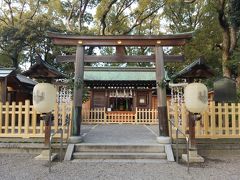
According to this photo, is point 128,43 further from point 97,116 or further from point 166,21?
point 166,21

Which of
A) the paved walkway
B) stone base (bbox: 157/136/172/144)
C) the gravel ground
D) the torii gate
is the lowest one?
the gravel ground

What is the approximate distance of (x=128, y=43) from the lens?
998 centimetres

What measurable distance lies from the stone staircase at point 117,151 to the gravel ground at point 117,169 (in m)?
0.33

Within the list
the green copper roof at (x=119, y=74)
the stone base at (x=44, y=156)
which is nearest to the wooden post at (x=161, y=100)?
the stone base at (x=44, y=156)

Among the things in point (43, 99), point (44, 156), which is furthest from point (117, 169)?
point (43, 99)

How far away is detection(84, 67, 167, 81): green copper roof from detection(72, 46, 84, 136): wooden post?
35.8 feet

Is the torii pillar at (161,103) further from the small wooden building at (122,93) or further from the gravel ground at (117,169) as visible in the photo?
the small wooden building at (122,93)

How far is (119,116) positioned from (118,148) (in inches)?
474

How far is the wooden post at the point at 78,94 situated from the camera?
9046mm

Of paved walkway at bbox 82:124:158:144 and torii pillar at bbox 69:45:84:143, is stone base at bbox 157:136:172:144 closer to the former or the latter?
paved walkway at bbox 82:124:158:144

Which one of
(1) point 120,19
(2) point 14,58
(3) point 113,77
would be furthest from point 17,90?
(1) point 120,19

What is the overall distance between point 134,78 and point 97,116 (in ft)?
13.7

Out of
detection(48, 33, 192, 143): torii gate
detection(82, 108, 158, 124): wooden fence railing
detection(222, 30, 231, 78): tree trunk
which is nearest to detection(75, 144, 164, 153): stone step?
detection(48, 33, 192, 143): torii gate

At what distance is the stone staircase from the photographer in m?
7.90
